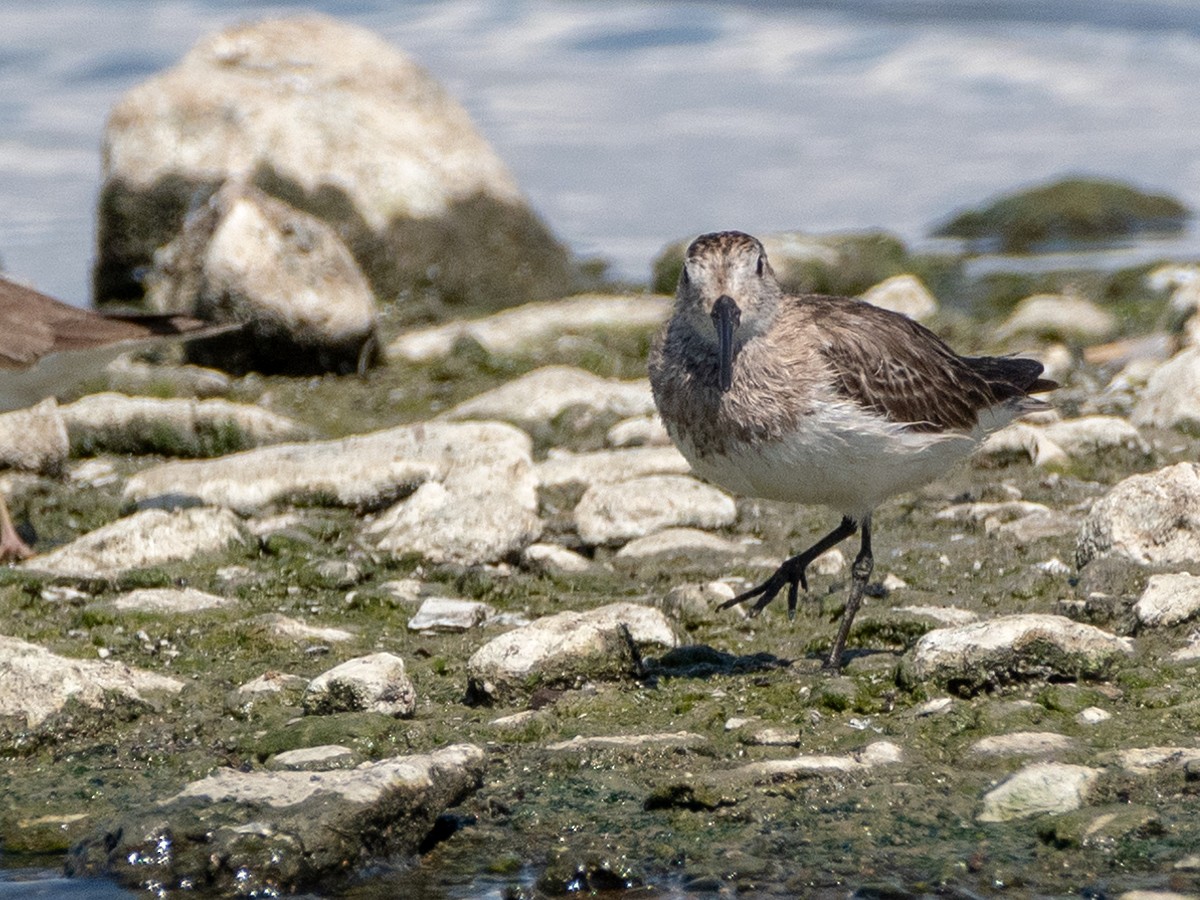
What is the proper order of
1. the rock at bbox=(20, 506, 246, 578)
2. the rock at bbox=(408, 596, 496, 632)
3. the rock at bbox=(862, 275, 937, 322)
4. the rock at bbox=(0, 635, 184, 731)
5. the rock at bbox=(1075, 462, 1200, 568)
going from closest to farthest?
the rock at bbox=(0, 635, 184, 731) → the rock at bbox=(1075, 462, 1200, 568) → the rock at bbox=(408, 596, 496, 632) → the rock at bbox=(20, 506, 246, 578) → the rock at bbox=(862, 275, 937, 322)

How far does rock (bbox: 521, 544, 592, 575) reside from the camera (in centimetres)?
757

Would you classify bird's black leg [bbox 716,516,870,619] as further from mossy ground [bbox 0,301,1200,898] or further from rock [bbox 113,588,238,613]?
rock [bbox 113,588,238,613]

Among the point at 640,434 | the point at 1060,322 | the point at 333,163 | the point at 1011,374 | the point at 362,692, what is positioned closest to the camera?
the point at 362,692

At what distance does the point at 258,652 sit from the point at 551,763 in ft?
5.48

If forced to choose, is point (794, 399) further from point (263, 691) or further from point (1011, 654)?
point (263, 691)

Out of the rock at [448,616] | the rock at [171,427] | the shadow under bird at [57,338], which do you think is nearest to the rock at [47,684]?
the rock at [448,616]

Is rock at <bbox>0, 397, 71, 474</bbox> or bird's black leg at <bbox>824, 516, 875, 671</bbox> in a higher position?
bird's black leg at <bbox>824, 516, 875, 671</bbox>

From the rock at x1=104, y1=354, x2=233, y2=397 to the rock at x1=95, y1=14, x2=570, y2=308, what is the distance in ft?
7.41

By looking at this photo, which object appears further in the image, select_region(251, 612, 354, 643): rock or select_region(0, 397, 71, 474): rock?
select_region(0, 397, 71, 474): rock

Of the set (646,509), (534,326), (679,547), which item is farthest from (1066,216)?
(679,547)

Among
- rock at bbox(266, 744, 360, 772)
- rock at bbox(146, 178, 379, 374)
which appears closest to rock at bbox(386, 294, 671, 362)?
rock at bbox(146, 178, 379, 374)

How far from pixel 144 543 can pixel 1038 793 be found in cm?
432

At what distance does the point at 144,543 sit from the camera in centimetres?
760

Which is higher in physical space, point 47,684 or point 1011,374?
point 1011,374
